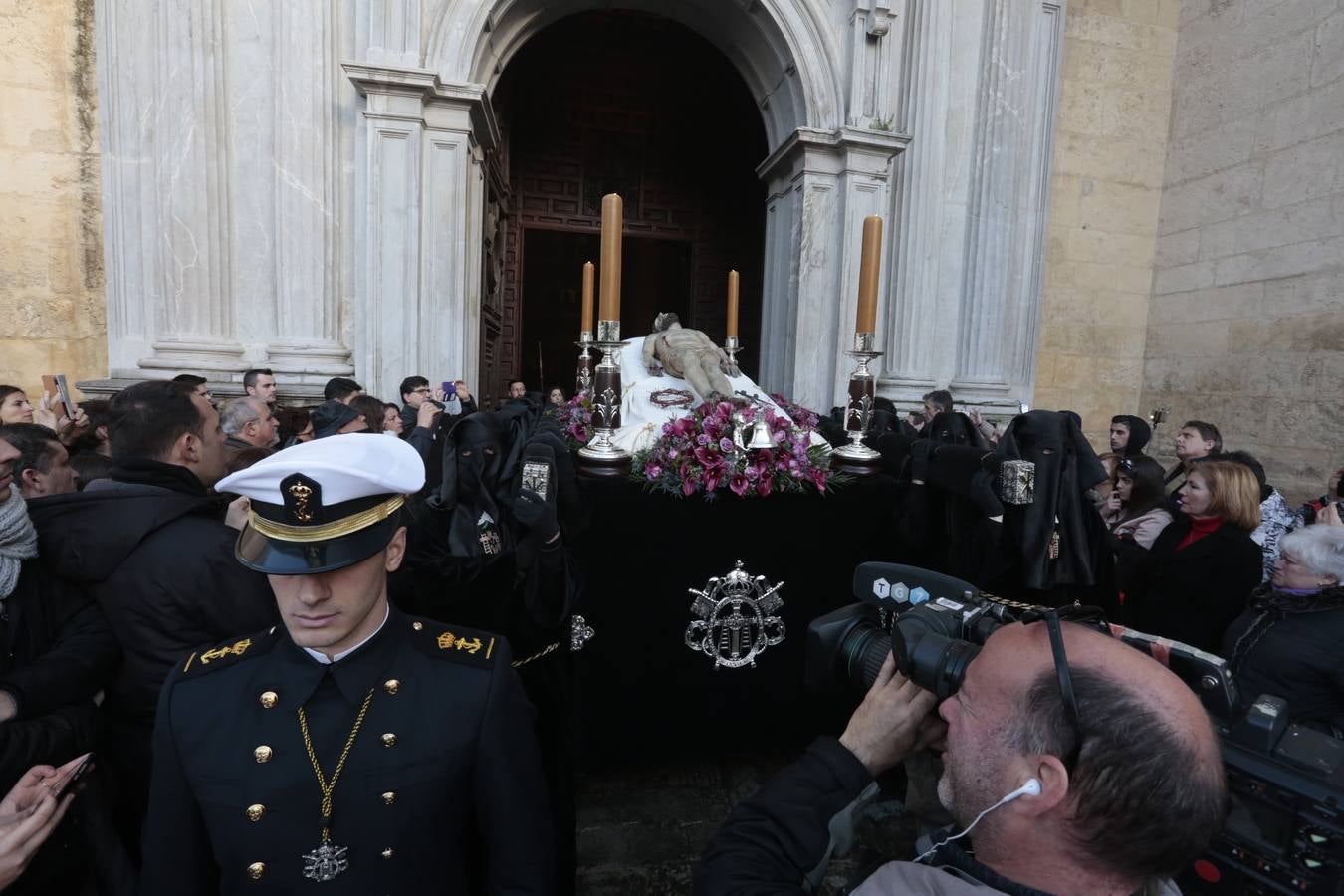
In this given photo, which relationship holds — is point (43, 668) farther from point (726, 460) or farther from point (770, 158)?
point (770, 158)

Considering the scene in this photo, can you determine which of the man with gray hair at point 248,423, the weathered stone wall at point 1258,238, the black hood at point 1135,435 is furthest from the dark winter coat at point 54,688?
the weathered stone wall at point 1258,238

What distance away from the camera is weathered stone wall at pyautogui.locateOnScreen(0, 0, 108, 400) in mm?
6074

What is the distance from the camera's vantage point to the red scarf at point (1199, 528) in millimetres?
3071

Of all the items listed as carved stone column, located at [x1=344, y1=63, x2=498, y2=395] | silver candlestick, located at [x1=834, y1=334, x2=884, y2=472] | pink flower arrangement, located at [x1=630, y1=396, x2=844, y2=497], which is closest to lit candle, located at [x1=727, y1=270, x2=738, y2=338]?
silver candlestick, located at [x1=834, y1=334, x2=884, y2=472]

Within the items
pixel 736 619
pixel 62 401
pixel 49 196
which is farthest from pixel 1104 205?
pixel 49 196

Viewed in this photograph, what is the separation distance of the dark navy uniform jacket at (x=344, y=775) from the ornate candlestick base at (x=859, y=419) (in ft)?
8.31

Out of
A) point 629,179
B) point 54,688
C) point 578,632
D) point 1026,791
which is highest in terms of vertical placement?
point 629,179

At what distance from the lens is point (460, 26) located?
6.04m

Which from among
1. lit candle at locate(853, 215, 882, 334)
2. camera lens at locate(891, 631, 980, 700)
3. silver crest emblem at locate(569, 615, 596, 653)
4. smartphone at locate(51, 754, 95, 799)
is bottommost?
silver crest emblem at locate(569, 615, 596, 653)

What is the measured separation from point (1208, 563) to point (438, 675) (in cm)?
325

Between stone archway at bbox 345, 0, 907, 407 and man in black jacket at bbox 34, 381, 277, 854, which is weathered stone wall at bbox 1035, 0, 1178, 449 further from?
man in black jacket at bbox 34, 381, 277, 854

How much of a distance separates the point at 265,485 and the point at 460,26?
20.4 feet

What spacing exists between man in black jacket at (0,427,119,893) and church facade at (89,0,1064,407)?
4.44m

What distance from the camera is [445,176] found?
613 cm
